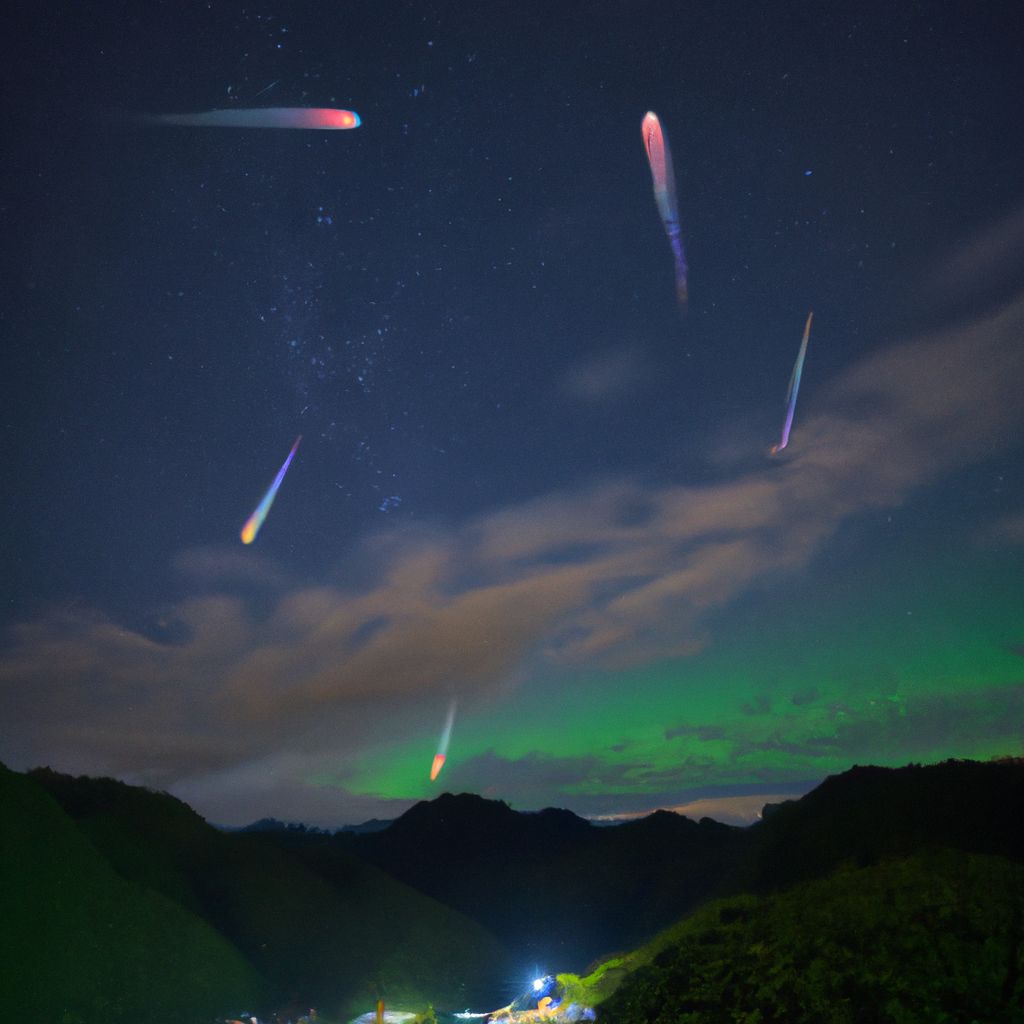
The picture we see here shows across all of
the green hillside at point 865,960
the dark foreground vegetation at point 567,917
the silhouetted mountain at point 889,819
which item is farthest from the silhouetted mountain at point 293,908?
the green hillside at point 865,960

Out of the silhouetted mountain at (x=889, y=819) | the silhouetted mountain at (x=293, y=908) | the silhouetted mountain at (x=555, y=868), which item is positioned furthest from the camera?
the silhouetted mountain at (x=555, y=868)

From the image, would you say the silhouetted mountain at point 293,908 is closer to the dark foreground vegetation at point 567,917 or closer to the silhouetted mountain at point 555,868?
the dark foreground vegetation at point 567,917

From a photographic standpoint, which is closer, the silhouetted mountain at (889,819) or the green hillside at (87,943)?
the green hillside at (87,943)

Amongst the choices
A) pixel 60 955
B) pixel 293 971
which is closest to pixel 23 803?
pixel 60 955

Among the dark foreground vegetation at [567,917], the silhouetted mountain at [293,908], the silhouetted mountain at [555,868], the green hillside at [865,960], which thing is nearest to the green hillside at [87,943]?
the dark foreground vegetation at [567,917]

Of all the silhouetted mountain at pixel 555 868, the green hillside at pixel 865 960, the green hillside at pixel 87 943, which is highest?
the green hillside at pixel 865 960

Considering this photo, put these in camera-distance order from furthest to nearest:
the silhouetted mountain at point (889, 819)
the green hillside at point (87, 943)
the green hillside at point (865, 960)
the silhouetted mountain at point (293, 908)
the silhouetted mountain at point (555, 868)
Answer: the silhouetted mountain at point (555, 868), the silhouetted mountain at point (293, 908), the silhouetted mountain at point (889, 819), the green hillside at point (87, 943), the green hillside at point (865, 960)

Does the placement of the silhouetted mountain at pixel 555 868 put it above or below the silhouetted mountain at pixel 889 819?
below
